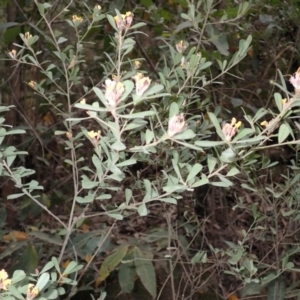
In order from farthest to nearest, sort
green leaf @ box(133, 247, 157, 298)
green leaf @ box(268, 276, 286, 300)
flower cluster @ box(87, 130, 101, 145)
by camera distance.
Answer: green leaf @ box(133, 247, 157, 298), green leaf @ box(268, 276, 286, 300), flower cluster @ box(87, 130, 101, 145)

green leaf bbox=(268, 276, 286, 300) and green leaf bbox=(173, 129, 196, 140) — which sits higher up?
green leaf bbox=(173, 129, 196, 140)

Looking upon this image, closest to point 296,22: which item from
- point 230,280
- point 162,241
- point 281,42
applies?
point 281,42

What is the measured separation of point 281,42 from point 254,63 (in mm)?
138

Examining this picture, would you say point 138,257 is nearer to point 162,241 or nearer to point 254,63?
point 162,241

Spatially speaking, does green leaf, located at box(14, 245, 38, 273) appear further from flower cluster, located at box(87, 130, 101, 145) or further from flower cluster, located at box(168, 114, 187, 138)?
flower cluster, located at box(168, 114, 187, 138)

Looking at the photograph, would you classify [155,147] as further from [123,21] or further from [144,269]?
[144,269]

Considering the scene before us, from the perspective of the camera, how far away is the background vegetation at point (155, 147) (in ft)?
2.74

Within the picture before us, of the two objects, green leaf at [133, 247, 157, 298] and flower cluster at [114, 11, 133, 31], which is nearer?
flower cluster at [114, 11, 133, 31]

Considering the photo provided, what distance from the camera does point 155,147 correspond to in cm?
108

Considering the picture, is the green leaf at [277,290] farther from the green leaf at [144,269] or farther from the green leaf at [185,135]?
the green leaf at [185,135]

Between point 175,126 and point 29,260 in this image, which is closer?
point 175,126

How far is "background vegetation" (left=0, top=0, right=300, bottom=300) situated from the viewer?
2.74 feet

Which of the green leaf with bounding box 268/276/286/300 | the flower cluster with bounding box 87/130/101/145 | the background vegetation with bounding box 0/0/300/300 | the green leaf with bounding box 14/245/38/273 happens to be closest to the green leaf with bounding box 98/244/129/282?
the background vegetation with bounding box 0/0/300/300

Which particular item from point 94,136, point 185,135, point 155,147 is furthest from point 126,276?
point 185,135
